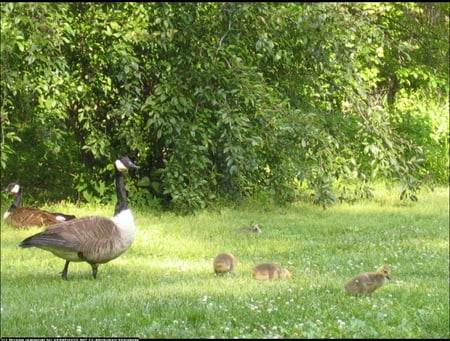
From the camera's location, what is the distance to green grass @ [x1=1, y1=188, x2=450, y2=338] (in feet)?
19.7

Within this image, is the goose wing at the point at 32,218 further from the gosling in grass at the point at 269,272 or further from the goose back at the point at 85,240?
the gosling in grass at the point at 269,272

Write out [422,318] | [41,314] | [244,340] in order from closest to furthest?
[244,340], [422,318], [41,314]

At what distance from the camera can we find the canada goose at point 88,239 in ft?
26.9

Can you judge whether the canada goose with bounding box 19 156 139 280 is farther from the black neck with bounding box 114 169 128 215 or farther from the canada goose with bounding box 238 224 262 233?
the canada goose with bounding box 238 224 262 233

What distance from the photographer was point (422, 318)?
6297mm

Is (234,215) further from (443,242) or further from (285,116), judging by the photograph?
(443,242)

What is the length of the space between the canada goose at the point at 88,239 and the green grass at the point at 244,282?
0.34 m

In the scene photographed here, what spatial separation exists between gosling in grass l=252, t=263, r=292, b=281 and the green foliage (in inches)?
187

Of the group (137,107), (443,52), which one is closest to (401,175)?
(137,107)

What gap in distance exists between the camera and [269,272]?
8320 mm

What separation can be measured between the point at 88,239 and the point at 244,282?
68.8 inches

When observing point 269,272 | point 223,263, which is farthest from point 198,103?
point 269,272

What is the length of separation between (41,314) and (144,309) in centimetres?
A: 91

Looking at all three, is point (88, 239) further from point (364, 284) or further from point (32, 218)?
point (32, 218)
